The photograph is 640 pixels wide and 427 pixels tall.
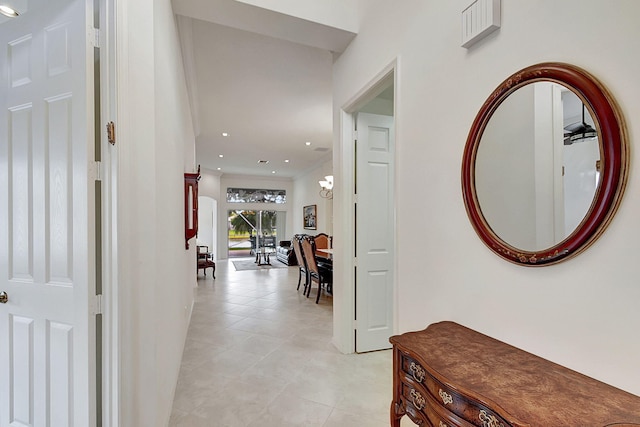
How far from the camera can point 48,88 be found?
139cm

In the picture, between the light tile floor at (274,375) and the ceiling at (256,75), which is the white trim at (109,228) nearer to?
the light tile floor at (274,375)

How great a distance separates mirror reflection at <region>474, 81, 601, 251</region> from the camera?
3.35 feet

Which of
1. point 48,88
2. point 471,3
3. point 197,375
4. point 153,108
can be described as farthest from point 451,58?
point 197,375

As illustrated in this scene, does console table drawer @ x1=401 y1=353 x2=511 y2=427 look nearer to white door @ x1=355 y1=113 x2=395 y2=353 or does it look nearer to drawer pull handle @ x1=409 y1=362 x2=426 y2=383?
drawer pull handle @ x1=409 y1=362 x2=426 y2=383

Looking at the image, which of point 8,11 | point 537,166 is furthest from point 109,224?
point 537,166

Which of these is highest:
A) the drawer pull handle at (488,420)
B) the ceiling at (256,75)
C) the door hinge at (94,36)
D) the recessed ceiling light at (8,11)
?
the ceiling at (256,75)

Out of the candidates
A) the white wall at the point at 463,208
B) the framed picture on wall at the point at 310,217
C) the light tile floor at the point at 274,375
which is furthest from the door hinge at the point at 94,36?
the framed picture on wall at the point at 310,217

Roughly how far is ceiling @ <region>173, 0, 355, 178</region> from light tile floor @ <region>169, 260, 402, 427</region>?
3.03m

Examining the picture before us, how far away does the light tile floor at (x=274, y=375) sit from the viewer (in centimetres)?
202

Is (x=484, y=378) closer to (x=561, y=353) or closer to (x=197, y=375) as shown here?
(x=561, y=353)

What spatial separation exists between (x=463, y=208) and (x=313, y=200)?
803cm

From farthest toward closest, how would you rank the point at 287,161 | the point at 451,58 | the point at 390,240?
the point at 287,161 < the point at 390,240 < the point at 451,58

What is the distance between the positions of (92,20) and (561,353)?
2405 mm

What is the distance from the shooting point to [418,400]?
1229 millimetres
